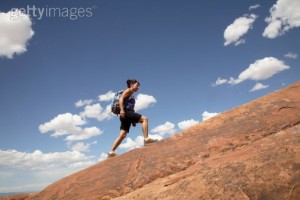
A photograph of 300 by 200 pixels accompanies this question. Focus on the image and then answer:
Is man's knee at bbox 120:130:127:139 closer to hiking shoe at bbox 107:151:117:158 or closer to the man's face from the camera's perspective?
hiking shoe at bbox 107:151:117:158

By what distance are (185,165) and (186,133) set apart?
1.33 m

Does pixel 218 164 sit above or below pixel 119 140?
below

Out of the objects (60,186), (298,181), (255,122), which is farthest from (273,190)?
(60,186)

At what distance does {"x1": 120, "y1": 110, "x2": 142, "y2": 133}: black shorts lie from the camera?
7.26 meters

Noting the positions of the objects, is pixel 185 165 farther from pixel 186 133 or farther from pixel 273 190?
pixel 273 190

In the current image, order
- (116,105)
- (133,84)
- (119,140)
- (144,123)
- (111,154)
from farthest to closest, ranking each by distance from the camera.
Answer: (133,84) < (144,123) < (116,105) < (119,140) < (111,154)

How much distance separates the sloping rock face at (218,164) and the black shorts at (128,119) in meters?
1.38

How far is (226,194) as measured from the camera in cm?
324

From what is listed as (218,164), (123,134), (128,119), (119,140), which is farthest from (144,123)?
(218,164)

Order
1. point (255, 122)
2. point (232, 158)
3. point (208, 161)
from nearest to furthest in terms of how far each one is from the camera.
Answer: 1. point (232, 158)
2. point (208, 161)
3. point (255, 122)

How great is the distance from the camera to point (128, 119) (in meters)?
Answer: 7.29

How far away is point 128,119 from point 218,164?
366cm

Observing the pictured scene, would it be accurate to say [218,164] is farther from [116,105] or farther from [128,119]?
[116,105]

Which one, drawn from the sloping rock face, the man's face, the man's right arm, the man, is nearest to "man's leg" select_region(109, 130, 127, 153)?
the man
